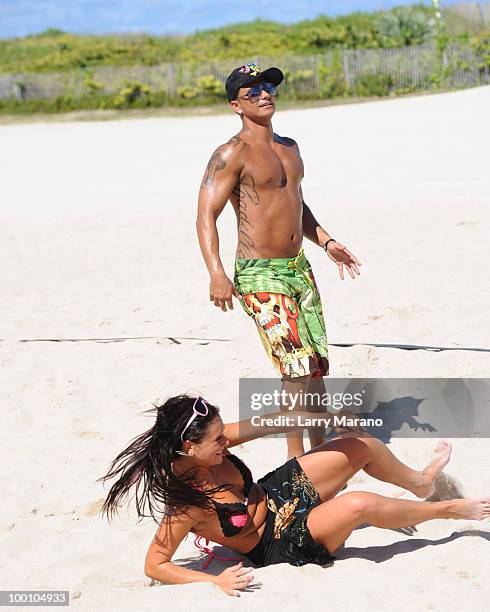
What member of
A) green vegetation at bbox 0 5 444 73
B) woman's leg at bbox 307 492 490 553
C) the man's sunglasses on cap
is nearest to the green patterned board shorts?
→ the man's sunglasses on cap

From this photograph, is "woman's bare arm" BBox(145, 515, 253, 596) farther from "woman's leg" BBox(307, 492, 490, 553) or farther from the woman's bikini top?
"woman's leg" BBox(307, 492, 490, 553)

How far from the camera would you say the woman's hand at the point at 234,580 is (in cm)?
384

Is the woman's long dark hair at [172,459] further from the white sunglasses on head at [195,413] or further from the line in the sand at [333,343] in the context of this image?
the line in the sand at [333,343]

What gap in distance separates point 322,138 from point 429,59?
10049 mm

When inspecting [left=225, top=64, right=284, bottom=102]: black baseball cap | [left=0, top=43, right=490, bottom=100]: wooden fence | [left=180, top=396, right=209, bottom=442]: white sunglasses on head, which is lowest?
[left=180, top=396, right=209, bottom=442]: white sunglasses on head

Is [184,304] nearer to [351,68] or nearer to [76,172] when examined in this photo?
[76,172]

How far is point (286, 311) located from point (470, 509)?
1336 mm

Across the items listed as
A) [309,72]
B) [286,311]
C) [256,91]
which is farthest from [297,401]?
[309,72]

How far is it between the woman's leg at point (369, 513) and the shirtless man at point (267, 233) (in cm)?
95

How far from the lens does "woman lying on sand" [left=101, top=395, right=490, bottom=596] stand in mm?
3932

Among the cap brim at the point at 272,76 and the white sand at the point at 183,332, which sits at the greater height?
the cap brim at the point at 272,76

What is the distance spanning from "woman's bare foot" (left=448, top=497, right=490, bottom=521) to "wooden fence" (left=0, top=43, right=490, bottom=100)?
22.6 metres

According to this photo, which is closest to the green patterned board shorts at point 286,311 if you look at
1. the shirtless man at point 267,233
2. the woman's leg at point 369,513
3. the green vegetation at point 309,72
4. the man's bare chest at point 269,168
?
the shirtless man at point 267,233

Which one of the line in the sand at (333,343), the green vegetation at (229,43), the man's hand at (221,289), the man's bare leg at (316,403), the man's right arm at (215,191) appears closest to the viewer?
the man's hand at (221,289)
